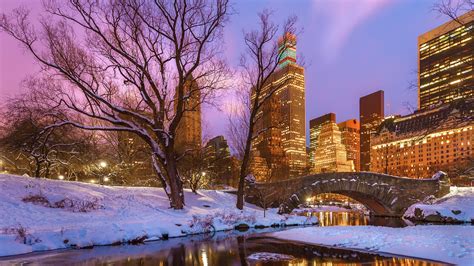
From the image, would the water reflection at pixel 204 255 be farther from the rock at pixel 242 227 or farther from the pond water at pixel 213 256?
the rock at pixel 242 227

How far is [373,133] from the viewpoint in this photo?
17150 centimetres

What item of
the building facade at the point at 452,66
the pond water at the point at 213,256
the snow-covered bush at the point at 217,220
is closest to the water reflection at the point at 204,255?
the pond water at the point at 213,256

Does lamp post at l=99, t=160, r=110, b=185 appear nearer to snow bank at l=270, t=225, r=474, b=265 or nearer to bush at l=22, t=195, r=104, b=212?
bush at l=22, t=195, r=104, b=212

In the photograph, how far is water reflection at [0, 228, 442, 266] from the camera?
42.0 feet

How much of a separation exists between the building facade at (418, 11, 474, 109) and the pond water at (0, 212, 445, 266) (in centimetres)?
752

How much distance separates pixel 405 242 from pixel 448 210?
24.7 m

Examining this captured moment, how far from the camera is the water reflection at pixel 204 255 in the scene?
42.0ft

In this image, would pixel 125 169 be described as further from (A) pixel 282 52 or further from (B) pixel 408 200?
(B) pixel 408 200

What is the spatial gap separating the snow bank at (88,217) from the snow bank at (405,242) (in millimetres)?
7145

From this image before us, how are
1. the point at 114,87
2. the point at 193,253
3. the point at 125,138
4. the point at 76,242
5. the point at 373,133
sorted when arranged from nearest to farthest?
the point at 193,253 → the point at 76,242 → the point at 114,87 → the point at 125,138 → the point at 373,133

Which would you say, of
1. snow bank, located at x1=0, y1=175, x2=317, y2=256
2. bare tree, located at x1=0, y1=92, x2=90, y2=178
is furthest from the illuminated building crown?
bare tree, located at x1=0, y1=92, x2=90, y2=178

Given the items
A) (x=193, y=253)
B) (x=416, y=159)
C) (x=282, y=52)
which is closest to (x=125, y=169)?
(x=282, y=52)

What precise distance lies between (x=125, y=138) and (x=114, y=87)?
49.6 ft

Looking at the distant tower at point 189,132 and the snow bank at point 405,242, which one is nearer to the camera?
the snow bank at point 405,242
